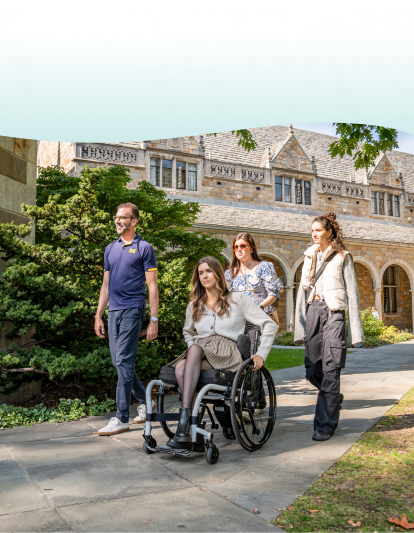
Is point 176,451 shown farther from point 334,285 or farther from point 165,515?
point 334,285

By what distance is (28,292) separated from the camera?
181 inches

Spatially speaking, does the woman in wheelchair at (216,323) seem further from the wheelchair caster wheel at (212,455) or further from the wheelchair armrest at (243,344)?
the wheelchair caster wheel at (212,455)

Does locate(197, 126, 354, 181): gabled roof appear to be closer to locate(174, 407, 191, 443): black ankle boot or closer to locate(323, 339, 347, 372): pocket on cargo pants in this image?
locate(323, 339, 347, 372): pocket on cargo pants

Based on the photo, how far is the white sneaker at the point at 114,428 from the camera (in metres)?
3.70

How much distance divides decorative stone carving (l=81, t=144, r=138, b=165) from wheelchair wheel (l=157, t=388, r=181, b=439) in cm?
1285

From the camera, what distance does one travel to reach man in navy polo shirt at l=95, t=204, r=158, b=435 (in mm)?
3799

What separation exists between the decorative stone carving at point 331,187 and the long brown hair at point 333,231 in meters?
20.2

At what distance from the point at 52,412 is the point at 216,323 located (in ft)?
6.36

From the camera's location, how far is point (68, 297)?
15.3 feet

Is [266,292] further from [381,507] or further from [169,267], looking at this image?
[381,507]

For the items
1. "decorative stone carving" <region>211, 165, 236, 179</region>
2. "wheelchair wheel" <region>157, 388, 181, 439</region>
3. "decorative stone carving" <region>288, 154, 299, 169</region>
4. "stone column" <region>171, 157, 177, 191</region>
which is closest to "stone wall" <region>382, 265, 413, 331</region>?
"decorative stone carving" <region>288, 154, 299, 169</region>

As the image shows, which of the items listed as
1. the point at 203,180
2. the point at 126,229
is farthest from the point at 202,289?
the point at 203,180

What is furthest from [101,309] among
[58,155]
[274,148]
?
[274,148]

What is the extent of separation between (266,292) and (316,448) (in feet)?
4.68
